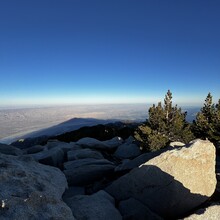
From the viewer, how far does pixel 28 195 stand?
831 centimetres

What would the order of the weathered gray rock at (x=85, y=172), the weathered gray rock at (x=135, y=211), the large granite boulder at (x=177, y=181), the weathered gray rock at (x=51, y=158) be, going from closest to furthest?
1. the weathered gray rock at (x=135, y=211)
2. the large granite boulder at (x=177, y=181)
3. the weathered gray rock at (x=85, y=172)
4. the weathered gray rock at (x=51, y=158)

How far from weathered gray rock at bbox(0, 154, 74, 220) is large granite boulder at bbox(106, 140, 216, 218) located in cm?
388

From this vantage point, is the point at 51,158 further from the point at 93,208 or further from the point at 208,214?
the point at 208,214

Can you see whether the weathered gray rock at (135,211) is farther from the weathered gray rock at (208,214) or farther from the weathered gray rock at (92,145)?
the weathered gray rock at (92,145)

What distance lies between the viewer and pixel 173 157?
37.9 feet

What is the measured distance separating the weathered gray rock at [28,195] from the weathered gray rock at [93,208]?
88 centimetres

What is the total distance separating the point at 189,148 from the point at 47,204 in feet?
22.5

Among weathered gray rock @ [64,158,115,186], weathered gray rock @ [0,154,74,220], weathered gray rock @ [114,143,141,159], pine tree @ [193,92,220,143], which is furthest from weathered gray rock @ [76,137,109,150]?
weathered gray rock @ [0,154,74,220]

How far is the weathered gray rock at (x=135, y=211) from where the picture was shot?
32.7 feet

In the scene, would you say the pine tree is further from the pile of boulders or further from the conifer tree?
the pile of boulders

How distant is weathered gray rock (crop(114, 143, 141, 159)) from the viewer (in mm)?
27587

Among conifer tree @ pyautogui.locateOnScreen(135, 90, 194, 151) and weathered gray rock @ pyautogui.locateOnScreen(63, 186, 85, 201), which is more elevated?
conifer tree @ pyautogui.locateOnScreen(135, 90, 194, 151)

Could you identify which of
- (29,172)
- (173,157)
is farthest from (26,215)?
(173,157)

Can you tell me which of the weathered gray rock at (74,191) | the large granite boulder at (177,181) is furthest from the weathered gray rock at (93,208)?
the weathered gray rock at (74,191)
